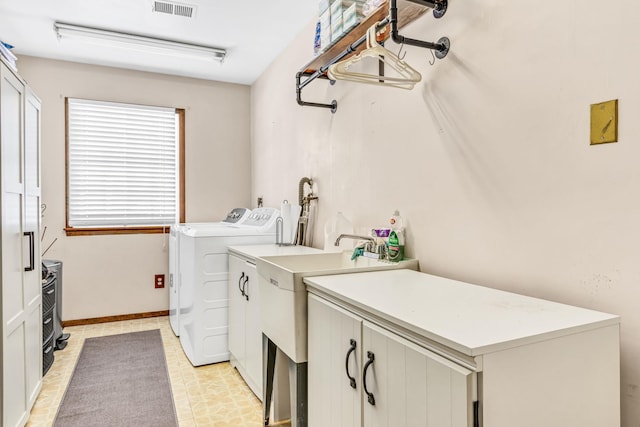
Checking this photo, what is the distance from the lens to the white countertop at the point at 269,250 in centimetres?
233

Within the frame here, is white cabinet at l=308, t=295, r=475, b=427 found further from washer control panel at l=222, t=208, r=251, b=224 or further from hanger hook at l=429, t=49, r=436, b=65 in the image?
washer control panel at l=222, t=208, r=251, b=224

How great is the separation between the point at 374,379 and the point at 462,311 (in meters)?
0.32

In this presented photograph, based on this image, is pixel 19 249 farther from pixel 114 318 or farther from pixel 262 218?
pixel 114 318

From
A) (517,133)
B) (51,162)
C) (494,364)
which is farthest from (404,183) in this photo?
(51,162)

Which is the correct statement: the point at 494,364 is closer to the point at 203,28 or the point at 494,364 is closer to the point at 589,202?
the point at 589,202

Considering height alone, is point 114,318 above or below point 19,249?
below

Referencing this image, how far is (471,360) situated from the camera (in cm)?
82

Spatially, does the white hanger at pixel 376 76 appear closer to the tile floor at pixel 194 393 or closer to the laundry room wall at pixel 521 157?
the laundry room wall at pixel 521 157

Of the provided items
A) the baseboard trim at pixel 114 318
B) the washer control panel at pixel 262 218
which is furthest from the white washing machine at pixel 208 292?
the baseboard trim at pixel 114 318

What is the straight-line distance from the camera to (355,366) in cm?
122

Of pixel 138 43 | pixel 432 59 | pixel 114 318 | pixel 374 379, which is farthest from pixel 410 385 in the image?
pixel 114 318

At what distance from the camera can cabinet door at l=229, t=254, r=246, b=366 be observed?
8.13ft

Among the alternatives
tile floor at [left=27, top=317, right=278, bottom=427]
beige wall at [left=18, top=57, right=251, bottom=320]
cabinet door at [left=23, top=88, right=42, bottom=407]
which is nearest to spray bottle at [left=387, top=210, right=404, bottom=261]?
tile floor at [left=27, top=317, right=278, bottom=427]

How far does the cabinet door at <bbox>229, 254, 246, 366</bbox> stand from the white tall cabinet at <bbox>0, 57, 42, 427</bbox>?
3.66 ft
